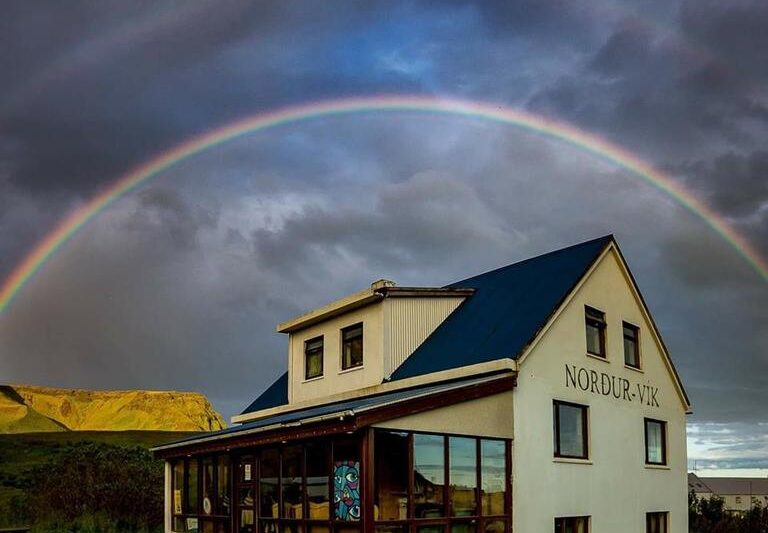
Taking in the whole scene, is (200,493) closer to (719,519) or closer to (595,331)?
(595,331)

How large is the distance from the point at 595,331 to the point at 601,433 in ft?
9.90

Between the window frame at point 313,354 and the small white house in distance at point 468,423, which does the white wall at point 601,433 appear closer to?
the small white house in distance at point 468,423

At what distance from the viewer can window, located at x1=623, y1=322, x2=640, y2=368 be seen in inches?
1140

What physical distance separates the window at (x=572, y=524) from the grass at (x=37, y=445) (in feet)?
153

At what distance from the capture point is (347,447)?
20297 mm

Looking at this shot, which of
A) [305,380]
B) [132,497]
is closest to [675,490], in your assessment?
[305,380]

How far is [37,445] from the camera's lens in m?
100

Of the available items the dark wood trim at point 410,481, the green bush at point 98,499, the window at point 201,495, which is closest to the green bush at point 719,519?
the green bush at point 98,499

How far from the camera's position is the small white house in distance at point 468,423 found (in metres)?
20.4

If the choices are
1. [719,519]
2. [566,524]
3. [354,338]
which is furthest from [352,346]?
[719,519]

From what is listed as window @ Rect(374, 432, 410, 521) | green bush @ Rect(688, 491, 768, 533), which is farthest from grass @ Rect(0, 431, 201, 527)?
window @ Rect(374, 432, 410, 521)

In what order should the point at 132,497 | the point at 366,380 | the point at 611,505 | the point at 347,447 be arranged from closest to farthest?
the point at 347,447 → the point at 611,505 → the point at 366,380 → the point at 132,497

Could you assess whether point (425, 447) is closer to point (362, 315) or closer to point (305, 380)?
point (362, 315)

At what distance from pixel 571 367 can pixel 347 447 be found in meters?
7.83
